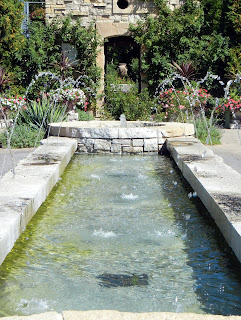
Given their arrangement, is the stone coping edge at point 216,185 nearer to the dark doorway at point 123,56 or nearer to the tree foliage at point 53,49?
the tree foliage at point 53,49

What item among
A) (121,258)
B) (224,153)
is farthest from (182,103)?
(121,258)

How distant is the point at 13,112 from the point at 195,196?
21.8 feet

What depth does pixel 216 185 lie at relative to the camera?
14.8 feet

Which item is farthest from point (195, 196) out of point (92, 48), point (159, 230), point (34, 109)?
point (92, 48)

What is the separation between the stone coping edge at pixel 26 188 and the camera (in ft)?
11.4

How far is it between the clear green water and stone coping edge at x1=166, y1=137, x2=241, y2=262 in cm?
13

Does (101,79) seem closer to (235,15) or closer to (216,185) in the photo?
(235,15)

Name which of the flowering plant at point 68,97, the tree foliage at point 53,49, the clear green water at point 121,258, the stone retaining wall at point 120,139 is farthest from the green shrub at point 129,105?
the clear green water at point 121,258

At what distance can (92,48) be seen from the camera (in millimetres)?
13719

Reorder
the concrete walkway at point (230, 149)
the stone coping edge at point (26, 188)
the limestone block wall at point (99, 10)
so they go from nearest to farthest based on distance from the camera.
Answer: the stone coping edge at point (26, 188), the concrete walkway at point (230, 149), the limestone block wall at point (99, 10)

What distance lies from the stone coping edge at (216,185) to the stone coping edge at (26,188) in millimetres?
1360

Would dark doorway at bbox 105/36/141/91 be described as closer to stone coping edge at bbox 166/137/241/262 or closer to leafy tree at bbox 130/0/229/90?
leafy tree at bbox 130/0/229/90

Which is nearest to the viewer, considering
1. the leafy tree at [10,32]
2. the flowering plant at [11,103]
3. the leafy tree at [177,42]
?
the flowering plant at [11,103]

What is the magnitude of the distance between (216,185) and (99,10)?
1010cm
